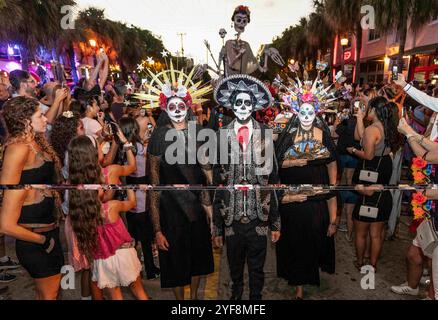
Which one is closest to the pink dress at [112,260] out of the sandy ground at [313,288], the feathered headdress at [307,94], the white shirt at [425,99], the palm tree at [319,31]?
the sandy ground at [313,288]

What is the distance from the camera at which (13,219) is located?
250cm

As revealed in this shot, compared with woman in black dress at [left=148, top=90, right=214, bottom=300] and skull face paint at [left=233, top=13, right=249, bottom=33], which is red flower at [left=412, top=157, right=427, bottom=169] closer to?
woman in black dress at [left=148, top=90, right=214, bottom=300]

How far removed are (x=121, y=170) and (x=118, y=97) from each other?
5.05 m

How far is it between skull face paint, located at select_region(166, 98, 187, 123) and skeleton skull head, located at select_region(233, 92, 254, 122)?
1.99 feet

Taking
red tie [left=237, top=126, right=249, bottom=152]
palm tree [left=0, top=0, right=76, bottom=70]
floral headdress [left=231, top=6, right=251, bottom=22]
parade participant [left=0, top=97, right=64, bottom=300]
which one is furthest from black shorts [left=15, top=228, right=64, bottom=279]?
palm tree [left=0, top=0, right=76, bottom=70]

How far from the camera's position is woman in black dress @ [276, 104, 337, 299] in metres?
3.53

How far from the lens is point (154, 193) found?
3.25 metres

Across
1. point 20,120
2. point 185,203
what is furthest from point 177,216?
point 20,120

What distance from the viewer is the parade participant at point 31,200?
253 centimetres

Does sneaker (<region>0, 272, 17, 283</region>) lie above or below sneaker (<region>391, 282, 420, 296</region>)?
below

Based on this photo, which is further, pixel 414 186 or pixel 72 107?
pixel 72 107
